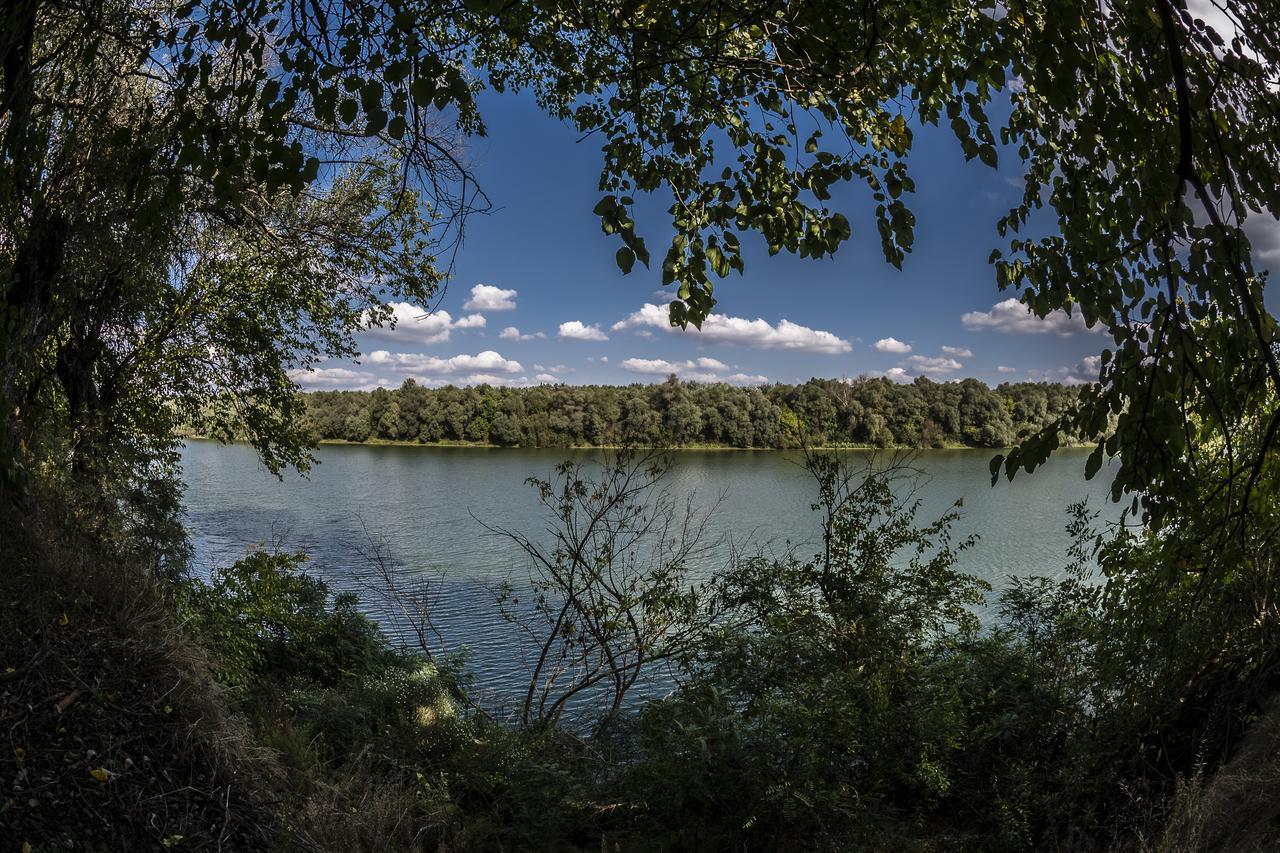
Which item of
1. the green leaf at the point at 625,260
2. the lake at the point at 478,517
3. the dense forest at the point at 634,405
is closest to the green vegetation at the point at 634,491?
the green leaf at the point at 625,260

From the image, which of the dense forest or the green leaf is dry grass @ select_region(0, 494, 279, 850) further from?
the dense forest

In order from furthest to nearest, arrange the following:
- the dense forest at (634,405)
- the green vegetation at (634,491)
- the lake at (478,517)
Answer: the dense forest at (634,405) → the lake at (478,517) → the green vegetation at (634,491)

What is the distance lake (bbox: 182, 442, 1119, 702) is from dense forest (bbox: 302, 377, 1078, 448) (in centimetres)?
256

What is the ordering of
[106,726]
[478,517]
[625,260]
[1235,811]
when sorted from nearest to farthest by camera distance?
[625,260] → [1235,811] → [106,726] → [478,517]

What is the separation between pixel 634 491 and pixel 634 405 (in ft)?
65.3

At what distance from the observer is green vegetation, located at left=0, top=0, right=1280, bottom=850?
2.60m

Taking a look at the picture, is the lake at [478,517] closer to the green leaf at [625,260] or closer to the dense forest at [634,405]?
the dense forest at [634,405]

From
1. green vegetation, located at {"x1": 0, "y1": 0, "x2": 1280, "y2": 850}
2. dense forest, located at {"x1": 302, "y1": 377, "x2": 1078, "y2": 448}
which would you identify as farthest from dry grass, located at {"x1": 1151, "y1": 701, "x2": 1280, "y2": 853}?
dense forest, located at {"x1": 302, "y1": 377, "x2": 1078, "y2": 448}

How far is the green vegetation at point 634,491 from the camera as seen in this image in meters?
2.60

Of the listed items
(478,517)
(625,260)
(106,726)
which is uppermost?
(625,260)

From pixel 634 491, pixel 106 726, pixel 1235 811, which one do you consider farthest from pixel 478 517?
pixel 1235 811

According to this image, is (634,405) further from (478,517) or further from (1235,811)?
(1235,811)

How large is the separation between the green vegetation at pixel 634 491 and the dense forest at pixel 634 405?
18.9 m

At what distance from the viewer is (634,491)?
838 centimetres
